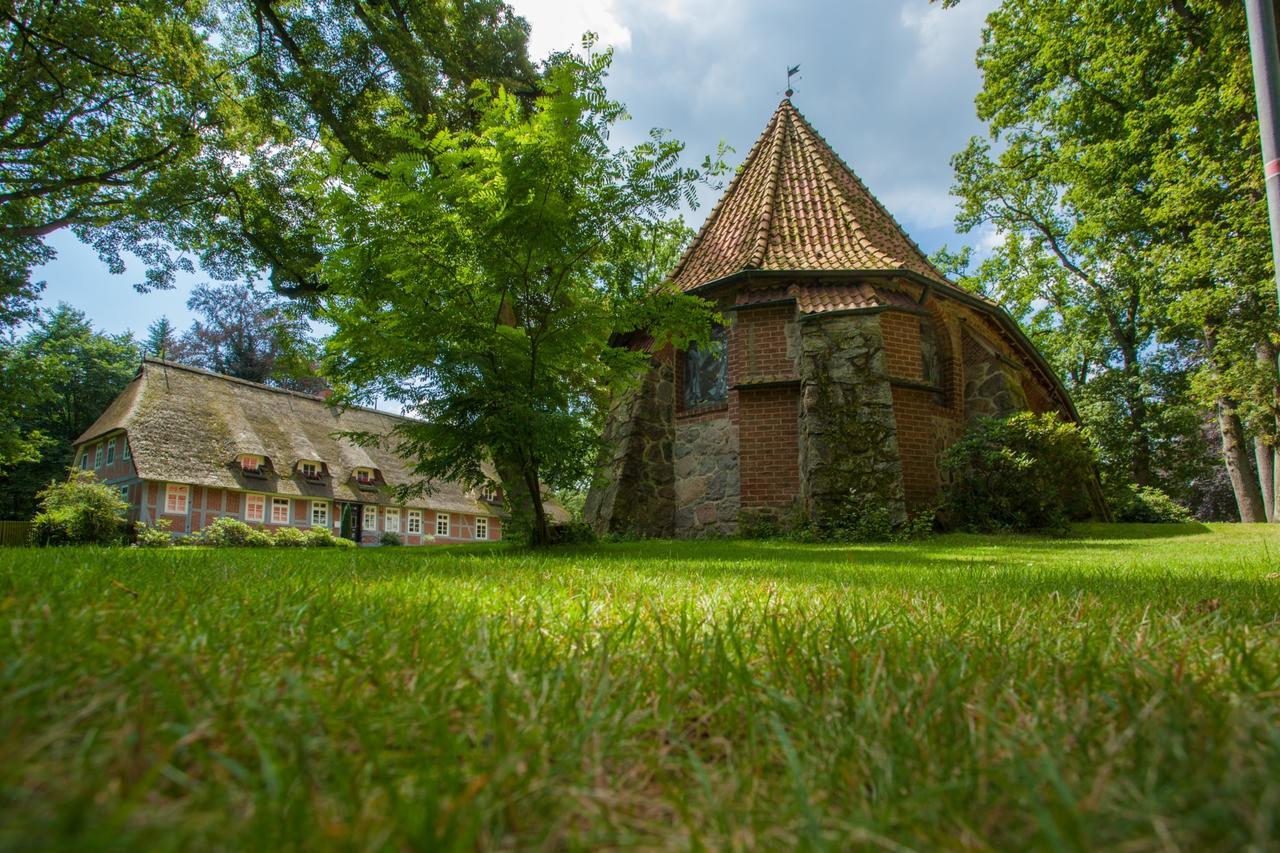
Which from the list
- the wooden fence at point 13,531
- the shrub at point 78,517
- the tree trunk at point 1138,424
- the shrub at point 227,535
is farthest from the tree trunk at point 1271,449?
the wooden fence at point 13,531

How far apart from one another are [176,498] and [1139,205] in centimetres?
3269

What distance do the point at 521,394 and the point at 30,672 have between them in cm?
564

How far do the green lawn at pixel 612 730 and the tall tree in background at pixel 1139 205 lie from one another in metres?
11.5

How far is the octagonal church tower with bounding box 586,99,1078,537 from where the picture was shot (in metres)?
10.6

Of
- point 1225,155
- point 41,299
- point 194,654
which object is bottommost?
point 194,654

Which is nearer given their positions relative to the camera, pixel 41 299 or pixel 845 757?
pixel 845 757

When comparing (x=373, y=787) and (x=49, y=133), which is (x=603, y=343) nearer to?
(x=373, y=787)

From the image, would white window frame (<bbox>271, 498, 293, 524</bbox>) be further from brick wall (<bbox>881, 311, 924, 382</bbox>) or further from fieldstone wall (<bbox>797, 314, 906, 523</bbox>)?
brick wall (<bbox>881, 311, 924, 382</bbox>)

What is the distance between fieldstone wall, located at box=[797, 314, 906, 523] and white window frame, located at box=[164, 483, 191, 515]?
78.9 ft

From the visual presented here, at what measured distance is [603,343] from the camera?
7.30 m

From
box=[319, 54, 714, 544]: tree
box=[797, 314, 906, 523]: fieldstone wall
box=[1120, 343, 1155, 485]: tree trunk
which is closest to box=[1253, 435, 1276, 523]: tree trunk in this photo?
box=[1120, 343, 1155, 485]: tree trunk

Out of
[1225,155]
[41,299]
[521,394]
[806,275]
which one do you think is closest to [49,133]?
[41,299]

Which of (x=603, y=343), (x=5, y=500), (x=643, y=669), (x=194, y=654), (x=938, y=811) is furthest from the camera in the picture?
(x=5, y=500)

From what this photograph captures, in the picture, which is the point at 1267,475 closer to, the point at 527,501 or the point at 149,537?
the point at 527,501
